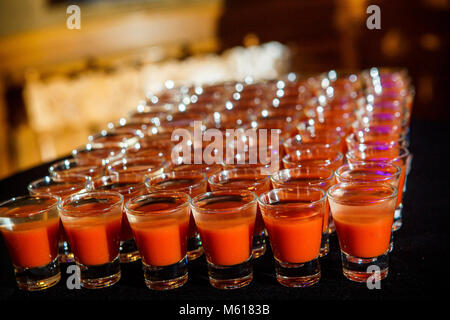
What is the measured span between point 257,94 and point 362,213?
1631 mm

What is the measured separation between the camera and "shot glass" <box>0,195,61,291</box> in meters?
1.40

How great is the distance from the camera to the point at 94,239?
1.38 m

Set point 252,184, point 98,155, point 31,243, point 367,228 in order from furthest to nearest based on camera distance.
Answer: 1. point 98,155
2. point 252,184
3. point 31,243
4. point 367,228

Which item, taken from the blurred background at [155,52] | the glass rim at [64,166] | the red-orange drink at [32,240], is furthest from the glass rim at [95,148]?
the blurred background at [155,52]

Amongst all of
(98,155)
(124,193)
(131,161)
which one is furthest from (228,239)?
(98,155)

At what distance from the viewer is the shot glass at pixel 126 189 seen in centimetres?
151

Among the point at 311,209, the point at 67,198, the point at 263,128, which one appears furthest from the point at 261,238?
the point at 263,128

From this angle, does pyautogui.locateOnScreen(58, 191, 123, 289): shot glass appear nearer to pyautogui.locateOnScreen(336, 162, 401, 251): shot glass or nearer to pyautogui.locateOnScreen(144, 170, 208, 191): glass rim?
pyautogui.locateOnScreen(144, 170, 208, 191): glass rim

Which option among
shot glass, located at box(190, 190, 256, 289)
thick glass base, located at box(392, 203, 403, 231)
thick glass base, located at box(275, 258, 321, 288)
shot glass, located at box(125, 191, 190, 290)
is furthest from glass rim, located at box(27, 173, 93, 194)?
thick glass base, located at box(392, 203, 403, 231)

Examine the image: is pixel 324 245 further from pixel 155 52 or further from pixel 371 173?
pixel 155 52

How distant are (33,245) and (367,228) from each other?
2.70ft

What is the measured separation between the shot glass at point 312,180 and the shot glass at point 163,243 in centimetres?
28

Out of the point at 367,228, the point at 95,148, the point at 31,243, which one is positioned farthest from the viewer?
the point at 95,148

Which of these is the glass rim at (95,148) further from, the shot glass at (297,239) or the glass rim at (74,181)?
the shot glass at (297,239)
